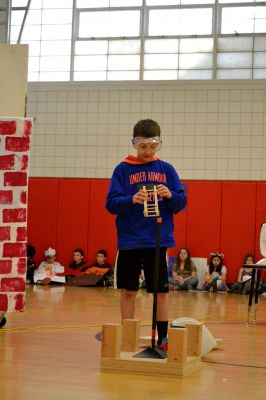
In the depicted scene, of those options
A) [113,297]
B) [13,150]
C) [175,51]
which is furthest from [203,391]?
[175,51]

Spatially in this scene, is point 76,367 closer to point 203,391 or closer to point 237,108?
point 203,391

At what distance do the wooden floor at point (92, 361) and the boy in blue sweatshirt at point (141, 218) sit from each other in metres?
0.44

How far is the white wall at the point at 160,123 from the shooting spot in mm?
12289

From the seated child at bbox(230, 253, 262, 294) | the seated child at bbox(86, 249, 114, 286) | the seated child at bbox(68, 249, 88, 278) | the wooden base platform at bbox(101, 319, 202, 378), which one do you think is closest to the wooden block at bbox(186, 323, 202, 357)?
the wooden base platform at bbox(101, 319, 202, 378)

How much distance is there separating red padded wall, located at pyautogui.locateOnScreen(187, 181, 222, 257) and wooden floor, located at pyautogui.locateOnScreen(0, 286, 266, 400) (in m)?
4.51

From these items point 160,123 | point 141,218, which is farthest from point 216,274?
point 141,218

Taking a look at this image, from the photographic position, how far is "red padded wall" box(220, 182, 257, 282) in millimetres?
12195

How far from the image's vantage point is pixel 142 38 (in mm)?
12672

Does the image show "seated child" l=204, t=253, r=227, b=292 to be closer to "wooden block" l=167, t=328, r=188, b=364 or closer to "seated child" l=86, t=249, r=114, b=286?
"seated child" l=86, t=249, r=114, b=286

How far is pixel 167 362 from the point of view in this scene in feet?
12.2

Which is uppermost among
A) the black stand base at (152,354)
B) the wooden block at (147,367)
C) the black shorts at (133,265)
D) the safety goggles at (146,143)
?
the safety goggles at (146,143)

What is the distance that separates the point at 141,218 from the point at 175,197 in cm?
24

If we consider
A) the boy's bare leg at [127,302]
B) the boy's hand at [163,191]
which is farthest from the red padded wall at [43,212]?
the boy's hand at [163,191]

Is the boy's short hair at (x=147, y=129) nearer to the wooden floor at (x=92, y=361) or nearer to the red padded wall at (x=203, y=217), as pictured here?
the wooden floor at (x=92, y=361)
